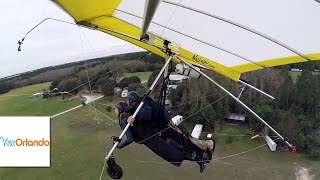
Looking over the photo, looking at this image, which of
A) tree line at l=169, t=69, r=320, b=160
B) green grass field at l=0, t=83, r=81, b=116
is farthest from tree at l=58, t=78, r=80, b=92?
tree line at l=169, t=69, r=320, b=160

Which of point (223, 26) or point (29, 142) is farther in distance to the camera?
point (29, 142)

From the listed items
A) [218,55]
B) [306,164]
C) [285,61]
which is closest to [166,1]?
[218,55]

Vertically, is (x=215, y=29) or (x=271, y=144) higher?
(x=215, y=29)

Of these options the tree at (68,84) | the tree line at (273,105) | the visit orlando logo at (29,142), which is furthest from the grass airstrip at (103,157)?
the visit orlando logo at (29,142)

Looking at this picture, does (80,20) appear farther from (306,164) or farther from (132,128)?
(306,164)

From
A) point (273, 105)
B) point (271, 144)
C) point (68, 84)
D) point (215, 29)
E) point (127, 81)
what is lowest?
point (271, 144)

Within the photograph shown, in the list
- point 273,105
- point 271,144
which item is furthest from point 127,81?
point 273,105

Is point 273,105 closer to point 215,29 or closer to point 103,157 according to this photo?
point 103,157
